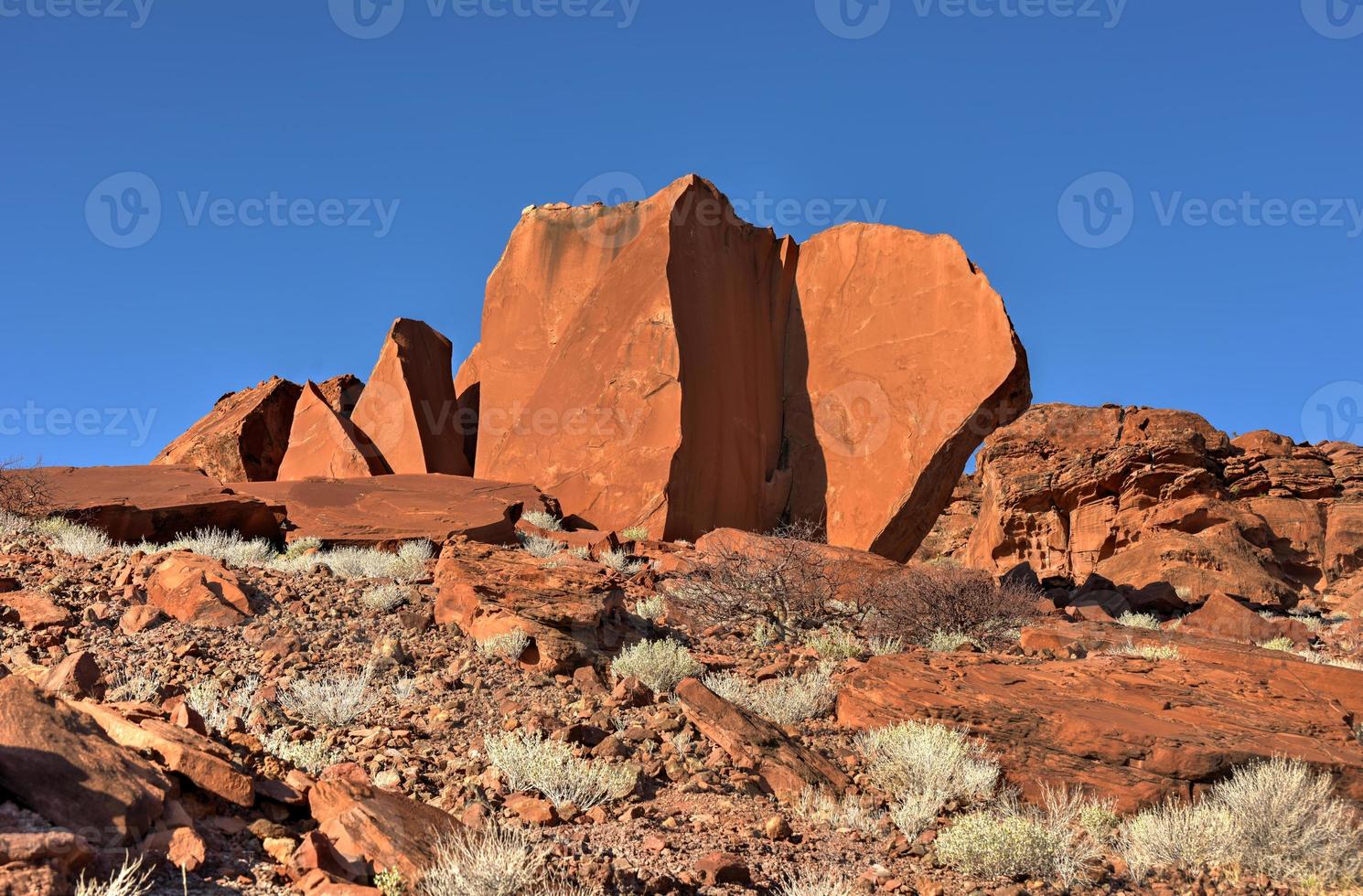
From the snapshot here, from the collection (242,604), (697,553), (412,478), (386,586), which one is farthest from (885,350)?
(242,604)

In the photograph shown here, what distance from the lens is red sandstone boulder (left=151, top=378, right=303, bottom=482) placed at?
1756cm

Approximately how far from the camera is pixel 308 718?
18.7 feet

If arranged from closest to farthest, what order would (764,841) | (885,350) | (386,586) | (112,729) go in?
1. (112,729)
2. (764,841)
3. (386,586)
4. (885,350)

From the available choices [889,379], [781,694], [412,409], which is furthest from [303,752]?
[412,409]

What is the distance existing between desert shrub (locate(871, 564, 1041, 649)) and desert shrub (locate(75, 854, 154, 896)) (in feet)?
25.5

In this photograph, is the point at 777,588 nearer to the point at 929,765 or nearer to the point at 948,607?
the point at 948,607

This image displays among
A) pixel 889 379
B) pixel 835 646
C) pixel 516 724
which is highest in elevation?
pixel 889 379

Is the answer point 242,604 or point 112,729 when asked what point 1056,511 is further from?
point 112,729

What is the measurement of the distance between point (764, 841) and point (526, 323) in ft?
43.9

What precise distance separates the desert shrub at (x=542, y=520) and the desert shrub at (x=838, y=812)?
796 centimetres

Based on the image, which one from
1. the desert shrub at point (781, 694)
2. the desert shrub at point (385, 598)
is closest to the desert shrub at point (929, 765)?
the desert shrub at point (781, 694)

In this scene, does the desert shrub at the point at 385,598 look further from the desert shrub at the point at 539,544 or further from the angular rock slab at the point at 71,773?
the angular rock slab at the point at 71,773

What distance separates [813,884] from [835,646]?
4.68 metres

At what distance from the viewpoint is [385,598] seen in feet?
26.6
